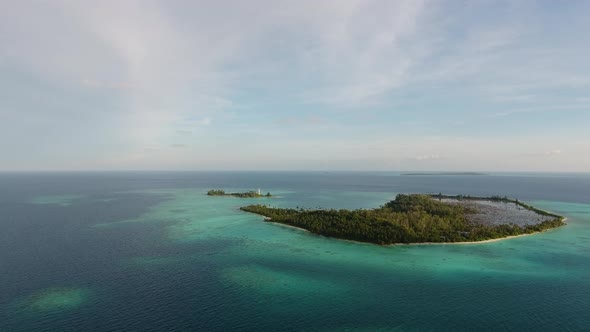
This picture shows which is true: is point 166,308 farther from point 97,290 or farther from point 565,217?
point 565,217

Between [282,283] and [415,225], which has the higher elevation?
[415,225]

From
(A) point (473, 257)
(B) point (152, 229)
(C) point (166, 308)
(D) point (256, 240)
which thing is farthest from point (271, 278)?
(B) point (152, 229)

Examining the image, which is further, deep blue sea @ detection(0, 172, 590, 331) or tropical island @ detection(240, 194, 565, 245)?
tropical island @ detection(240, 194, 565, 245)

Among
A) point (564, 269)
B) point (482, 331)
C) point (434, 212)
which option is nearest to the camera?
point (482, 331)

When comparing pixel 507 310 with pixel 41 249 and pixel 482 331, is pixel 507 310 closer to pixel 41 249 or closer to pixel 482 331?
pixel 482 331

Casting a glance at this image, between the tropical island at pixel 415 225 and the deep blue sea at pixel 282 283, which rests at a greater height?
the tropical island at pixel 415 225

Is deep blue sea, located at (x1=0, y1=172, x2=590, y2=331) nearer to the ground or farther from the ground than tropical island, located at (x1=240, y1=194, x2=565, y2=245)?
nearer to the ground

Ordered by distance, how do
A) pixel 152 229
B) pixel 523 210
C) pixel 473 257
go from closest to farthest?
1. pixel 473 257
2. pixel 152 229
3. pixel 523 210

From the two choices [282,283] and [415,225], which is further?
[415,225]

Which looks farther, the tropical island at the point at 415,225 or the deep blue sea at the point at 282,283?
the tropical island at the point at 415,225

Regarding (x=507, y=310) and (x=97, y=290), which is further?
A: (x=97, y=290)
